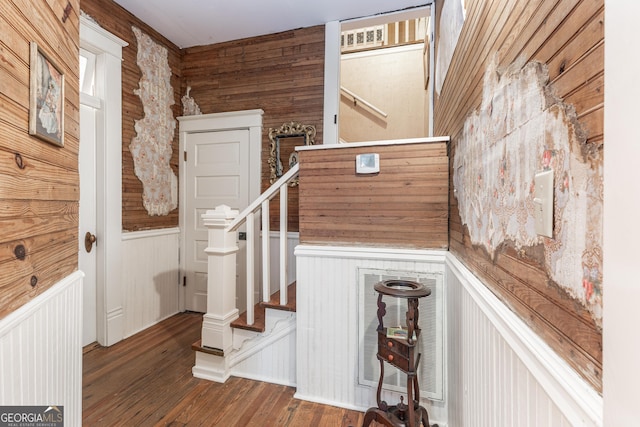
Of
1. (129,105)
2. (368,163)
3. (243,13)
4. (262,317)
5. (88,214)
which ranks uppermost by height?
(243,13)

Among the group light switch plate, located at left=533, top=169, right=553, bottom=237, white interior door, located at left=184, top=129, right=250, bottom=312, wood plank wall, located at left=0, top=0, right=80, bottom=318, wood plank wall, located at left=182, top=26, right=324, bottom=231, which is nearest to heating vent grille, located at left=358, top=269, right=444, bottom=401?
light switch plate, located at left=533, top=169, right=553, bottom=237

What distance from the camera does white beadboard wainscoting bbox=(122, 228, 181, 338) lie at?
2.88m

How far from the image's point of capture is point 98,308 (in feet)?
8.80

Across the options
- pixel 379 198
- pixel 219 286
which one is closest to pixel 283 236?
pixel 219 286

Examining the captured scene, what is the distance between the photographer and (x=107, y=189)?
267 cm

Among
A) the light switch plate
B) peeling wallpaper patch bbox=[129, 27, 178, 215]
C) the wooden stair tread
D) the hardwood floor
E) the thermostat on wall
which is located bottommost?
the hardwood floor

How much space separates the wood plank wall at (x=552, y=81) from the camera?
47cm

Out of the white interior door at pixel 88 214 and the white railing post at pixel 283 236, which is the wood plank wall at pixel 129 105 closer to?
the white interior door at pixel 88 214

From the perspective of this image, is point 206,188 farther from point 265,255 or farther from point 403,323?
point 403,323

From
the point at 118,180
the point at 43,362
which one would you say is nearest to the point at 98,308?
the point at 118,180

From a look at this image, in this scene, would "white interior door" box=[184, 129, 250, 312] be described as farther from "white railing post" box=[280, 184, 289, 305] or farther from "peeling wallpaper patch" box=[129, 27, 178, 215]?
"white railing post" box=[280, 184, 289, 305]

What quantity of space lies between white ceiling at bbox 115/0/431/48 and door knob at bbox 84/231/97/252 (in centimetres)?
208

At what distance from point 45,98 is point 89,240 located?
2.01 metres

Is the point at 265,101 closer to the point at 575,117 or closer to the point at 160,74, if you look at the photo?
the point at 160,74
